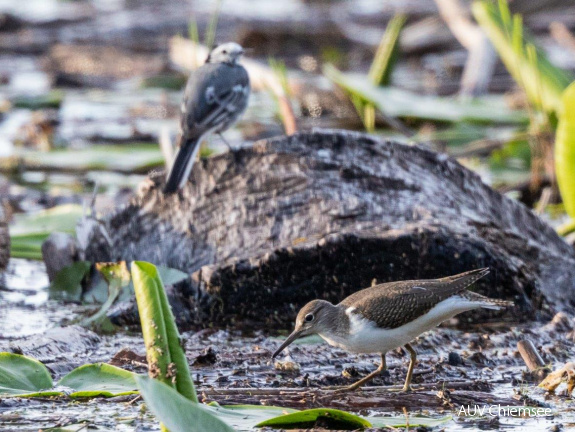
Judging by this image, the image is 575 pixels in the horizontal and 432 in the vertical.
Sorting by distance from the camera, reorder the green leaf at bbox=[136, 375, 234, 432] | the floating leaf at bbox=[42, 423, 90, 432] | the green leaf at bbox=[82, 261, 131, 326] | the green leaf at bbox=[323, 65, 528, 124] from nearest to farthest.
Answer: the green leaf at bbox=[136, 375, 234, 432] → the floating leaf at bbox=[42, 423, 90, 432] → the green leaf at bbox=[82, 261, 131, 326] → the green leaf at bbox=[323, 65, 528, 124]

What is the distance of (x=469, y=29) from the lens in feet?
42.9

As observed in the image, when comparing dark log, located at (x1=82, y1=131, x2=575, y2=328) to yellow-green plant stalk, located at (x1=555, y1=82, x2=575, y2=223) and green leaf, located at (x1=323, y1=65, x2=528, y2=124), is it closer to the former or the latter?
yellow-green plant stalk, located at (x1=555, y1=82, x2=575, y2=223)

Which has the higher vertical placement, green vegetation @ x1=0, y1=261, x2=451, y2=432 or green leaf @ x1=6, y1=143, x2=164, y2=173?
green leaf @ x1=6, y1=143, x2=164, y2=173

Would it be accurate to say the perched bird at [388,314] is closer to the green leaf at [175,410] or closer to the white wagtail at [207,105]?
the green leaf at [175,410]

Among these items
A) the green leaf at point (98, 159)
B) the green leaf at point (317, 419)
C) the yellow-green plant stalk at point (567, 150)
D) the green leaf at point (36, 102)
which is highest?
the green leaf at point (36, 102)

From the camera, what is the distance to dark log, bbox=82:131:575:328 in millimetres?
5586

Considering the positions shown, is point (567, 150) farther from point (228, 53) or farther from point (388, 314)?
point (388, 314)

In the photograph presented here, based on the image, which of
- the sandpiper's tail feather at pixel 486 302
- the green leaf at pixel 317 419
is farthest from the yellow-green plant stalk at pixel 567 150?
the green leaf at pixel 317 419

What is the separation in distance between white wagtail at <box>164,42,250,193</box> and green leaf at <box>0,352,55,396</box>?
2.21 meters

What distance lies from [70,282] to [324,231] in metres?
1.65

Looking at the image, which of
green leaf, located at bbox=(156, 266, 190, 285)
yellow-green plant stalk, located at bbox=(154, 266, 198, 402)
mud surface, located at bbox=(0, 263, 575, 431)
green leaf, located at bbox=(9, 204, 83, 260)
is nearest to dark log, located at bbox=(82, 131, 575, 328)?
green leaf, located at bbox=(156, 266, 190, 285)

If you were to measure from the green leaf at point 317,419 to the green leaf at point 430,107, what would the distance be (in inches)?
255

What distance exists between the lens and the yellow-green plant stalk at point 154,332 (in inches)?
127

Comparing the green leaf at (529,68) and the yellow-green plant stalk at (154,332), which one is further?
the green leaf at (529,68)
